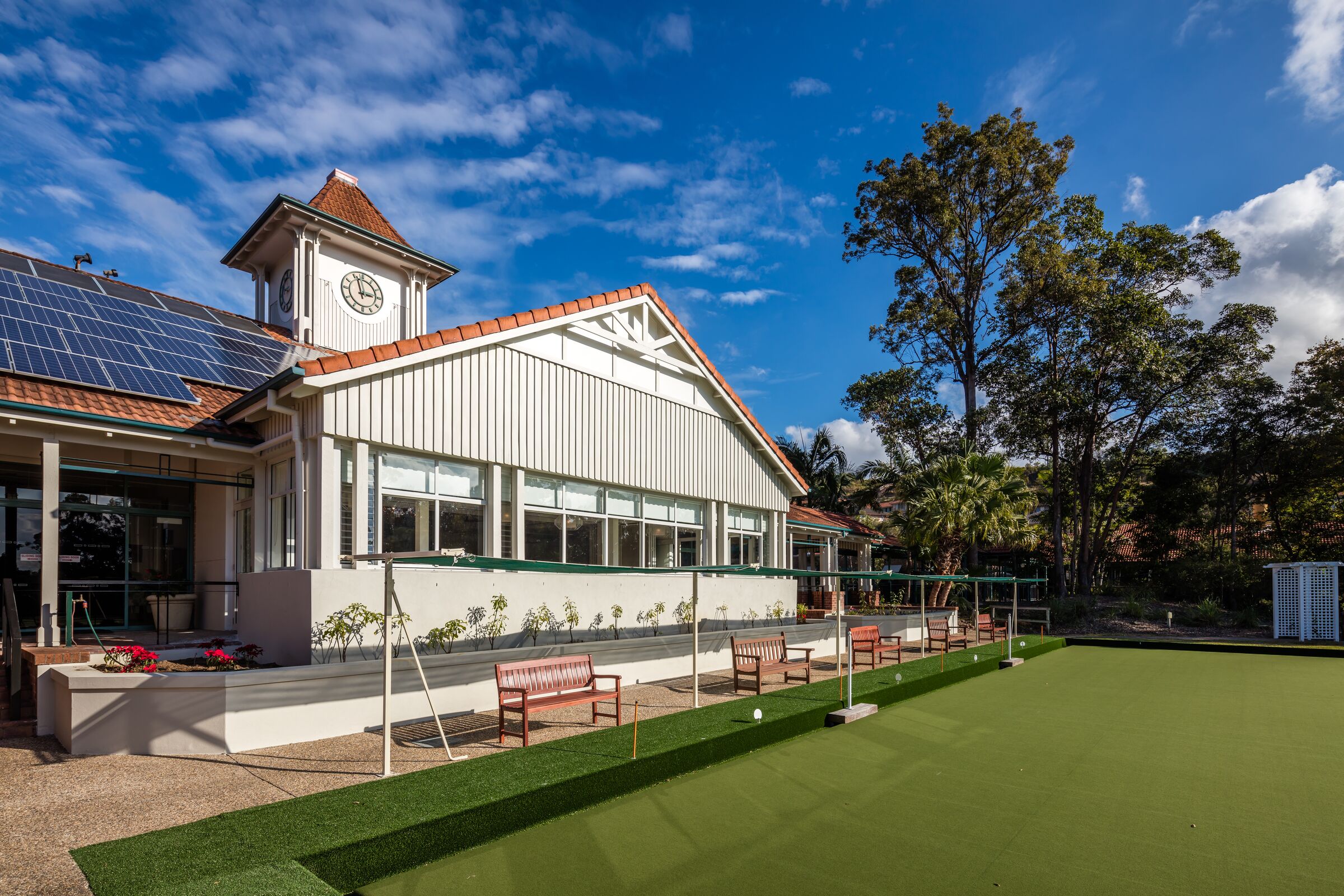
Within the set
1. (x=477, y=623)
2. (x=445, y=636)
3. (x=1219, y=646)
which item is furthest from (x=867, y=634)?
(x=1219, y=646)

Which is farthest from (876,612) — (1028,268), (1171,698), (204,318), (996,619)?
(204,318)

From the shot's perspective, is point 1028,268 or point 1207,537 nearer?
point 1028,268

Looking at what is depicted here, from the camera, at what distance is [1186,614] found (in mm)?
25953

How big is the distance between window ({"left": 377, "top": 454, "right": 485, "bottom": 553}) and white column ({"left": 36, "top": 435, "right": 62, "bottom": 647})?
3796 mm

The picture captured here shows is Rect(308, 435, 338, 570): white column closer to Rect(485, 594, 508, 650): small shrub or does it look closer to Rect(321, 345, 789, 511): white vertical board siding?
Rect(321, 345, 789, 511): white vertical board siding

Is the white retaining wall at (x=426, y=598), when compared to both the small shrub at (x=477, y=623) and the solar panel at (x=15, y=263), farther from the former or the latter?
the solar panel at (x=15, y=263)

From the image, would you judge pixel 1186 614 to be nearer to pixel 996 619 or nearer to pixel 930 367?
pixel 996 619

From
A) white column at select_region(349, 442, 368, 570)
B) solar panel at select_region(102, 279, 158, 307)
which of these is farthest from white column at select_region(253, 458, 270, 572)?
solar panel at select_region(102, 279, 158, 307)

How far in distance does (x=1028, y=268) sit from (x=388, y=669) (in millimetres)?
29378

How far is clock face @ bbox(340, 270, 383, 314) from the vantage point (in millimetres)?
17547

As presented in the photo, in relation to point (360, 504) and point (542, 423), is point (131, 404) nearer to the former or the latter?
point (360, 504)

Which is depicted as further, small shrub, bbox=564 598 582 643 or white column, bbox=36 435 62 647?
small shrub, bbox=564 598 582 643

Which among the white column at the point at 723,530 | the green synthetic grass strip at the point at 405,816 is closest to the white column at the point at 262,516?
the green synthetic grass strip at the point at 405,816

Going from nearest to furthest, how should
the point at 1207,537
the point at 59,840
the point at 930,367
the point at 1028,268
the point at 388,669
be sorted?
1. the point at 59,840
2. the point at 388,669
3. the point at 1028,268
4. the point at 930,367
5. the point at 1207,537
